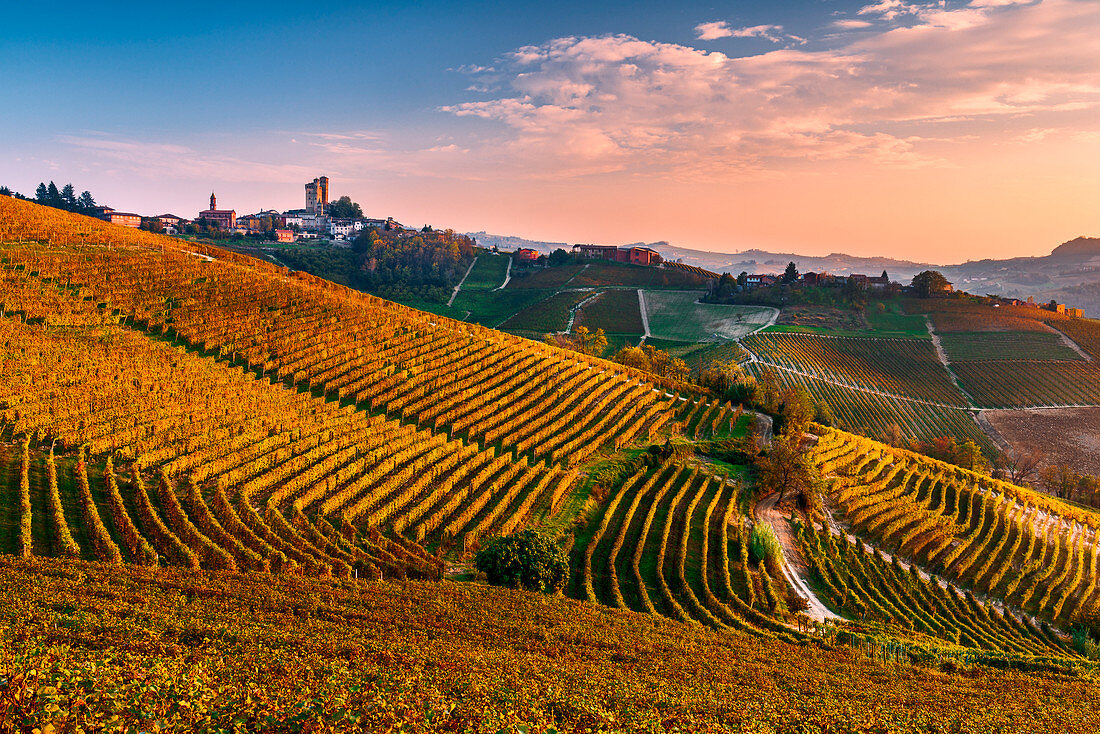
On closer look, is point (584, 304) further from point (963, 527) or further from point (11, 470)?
point (11, 470)

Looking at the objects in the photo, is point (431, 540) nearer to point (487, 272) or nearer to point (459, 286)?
→ point (459, 286)

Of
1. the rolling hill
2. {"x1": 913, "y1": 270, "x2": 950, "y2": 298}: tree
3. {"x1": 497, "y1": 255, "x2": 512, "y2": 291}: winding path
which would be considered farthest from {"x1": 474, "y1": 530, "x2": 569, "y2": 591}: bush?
{"x1": 913, "y1": 270, "x2": 950, "y2": 298}: tree

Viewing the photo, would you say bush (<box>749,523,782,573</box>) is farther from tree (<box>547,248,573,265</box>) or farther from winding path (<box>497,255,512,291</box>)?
tree (<box>547,248,573,265</box>)

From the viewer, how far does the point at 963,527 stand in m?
42.2

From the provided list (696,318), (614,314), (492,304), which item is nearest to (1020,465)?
(696,318)

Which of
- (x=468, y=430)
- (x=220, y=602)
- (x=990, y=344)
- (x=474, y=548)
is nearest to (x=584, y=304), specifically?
(x=990, y=344)

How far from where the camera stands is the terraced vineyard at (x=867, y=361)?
91.1m

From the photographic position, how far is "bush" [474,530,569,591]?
24750mm

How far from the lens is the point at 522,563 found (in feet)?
81.5

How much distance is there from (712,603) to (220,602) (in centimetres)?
2034

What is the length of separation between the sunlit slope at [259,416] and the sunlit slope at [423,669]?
14.8 feet

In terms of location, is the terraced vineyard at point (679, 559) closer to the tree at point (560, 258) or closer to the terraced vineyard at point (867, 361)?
the terraced vineyard at point (867, 361)

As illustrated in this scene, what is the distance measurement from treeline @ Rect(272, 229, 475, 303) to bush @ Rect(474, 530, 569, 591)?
116 m

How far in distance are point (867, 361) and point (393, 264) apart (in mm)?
112759
